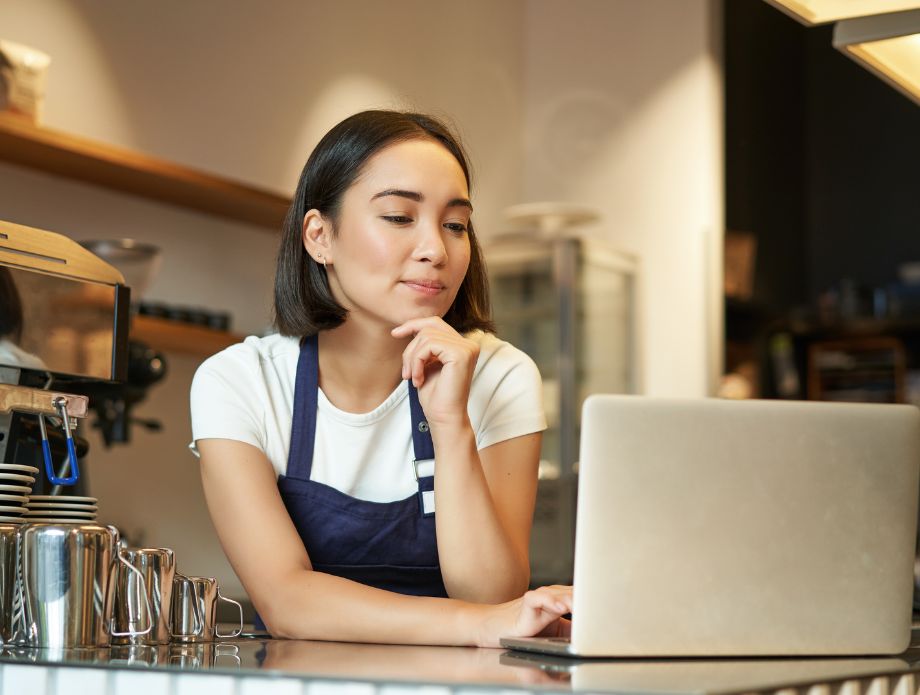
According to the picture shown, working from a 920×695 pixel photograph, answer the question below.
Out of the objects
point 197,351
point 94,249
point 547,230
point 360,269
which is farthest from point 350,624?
point 547,230

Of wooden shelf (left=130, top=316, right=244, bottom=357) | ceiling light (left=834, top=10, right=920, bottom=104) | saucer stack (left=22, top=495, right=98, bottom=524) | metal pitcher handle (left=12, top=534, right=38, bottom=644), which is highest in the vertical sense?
ceiling light (left=834, top=10, right=920, bottom=104)

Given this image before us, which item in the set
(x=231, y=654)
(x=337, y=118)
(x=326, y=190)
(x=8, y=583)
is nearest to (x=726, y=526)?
(x=231, y=654)

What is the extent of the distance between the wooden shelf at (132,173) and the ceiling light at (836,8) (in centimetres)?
212

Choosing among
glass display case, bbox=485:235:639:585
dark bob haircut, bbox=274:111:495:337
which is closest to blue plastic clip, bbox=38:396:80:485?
dark bob haircut, bbox=274:111:495:337

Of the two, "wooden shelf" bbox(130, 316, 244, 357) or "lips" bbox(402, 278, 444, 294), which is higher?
"wooden shelf" bbox(130, 316, 244, 357)

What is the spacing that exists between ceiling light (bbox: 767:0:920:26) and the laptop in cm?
67

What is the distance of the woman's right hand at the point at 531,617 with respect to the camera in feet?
3.90

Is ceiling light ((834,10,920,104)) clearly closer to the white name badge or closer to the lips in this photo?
the lips

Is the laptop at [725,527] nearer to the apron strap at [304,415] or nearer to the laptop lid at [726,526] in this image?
the laptop lid at [726,526]

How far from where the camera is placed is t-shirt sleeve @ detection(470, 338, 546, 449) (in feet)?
5.91

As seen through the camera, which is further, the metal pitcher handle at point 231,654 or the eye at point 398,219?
the eye at point 398,219

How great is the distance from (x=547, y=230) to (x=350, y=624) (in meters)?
3.63

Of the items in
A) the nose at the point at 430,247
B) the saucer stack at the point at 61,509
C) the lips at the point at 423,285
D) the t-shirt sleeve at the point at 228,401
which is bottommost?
the saucer stack at the point at 61,509

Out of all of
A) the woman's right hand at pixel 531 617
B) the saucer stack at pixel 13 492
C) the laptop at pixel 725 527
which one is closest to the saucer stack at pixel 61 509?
the saucer stack at pixel 13 492
